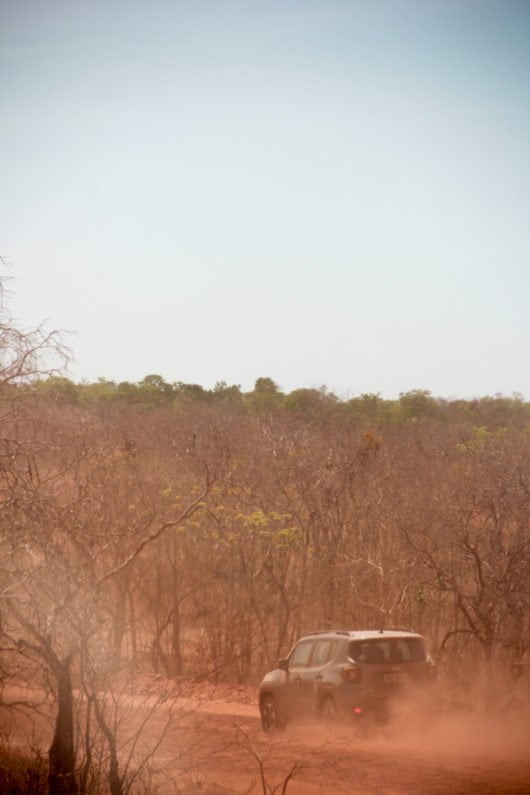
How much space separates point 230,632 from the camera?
30.1 m

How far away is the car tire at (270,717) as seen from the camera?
16797 mm

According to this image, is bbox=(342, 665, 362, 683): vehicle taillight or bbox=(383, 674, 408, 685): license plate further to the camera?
bbox=(383, 674, 408, 685): license plate

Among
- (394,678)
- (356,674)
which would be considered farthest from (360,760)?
(394,678)

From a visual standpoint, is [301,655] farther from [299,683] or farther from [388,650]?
[388,650]

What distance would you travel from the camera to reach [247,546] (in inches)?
1216

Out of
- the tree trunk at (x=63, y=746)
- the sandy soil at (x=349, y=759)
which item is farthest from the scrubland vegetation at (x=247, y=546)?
the sandy soil at (x=349, y=759)

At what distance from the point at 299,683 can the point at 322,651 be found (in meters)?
0.73

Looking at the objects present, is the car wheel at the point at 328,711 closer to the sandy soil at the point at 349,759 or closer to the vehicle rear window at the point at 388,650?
the sandy soil at the point at 349,759

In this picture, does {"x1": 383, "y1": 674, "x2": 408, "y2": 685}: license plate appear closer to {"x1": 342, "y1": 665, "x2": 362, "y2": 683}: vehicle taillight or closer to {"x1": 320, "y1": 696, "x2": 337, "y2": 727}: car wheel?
{"x1": 342, "y1": 665, "x2": 362, "y2": 683}: vehicle taillight

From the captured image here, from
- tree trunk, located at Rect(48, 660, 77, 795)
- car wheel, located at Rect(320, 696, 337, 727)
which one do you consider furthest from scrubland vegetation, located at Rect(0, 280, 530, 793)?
car wheel, located at Rect(320, 696, 337, 727)

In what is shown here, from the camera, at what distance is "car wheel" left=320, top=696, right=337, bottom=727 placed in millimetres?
15211

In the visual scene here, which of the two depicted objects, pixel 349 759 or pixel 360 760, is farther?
pixel 349 759

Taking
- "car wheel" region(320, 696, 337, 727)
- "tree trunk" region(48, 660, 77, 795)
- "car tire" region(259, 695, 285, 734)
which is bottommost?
"car tire" region(259, 695, 285, 734)

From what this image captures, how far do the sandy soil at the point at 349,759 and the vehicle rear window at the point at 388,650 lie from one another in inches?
37.6
